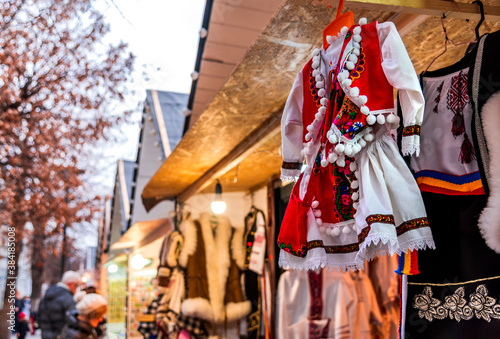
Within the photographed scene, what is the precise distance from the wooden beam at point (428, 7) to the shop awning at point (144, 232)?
578cm

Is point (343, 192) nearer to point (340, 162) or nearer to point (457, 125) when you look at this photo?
point (340, 162)

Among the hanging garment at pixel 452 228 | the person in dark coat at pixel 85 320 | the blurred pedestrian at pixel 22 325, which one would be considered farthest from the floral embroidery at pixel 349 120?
the blurred pedestrian at pixel 22 325

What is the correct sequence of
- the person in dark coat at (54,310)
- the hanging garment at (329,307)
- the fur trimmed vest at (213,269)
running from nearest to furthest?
the hanging garment at (329,307) → the fur trimmed vest at (213,269) → the person in dark coat at (54,310)

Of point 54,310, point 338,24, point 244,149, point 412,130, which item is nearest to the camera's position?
point 412,130

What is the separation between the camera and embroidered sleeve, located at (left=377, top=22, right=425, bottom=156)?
5.46 ft

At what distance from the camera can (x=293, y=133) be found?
7.38ft

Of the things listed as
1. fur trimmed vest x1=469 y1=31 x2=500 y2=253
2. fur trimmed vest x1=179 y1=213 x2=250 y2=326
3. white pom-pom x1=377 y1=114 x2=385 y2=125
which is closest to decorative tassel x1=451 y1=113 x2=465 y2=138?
fur trimmed vest x1=469 y1=31 x2=500 y2=253

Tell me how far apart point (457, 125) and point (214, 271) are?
4355 mm

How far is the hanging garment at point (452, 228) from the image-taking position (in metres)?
1.66

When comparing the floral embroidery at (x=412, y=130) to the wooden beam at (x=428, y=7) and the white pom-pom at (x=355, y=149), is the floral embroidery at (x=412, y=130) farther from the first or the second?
the wooden beam at (x=428, y=7)

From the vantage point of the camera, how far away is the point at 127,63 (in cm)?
620

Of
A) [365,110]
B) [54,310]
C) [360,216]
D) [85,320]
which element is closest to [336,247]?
[360,216]

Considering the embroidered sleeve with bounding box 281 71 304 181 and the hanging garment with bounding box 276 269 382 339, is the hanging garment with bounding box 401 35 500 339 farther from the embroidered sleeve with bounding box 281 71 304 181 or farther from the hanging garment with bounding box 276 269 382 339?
the hanging garment with bounding box 276 269 382 339

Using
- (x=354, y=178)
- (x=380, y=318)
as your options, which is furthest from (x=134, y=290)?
(x=354, y=178)
